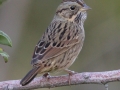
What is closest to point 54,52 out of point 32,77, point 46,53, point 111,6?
point 46,53

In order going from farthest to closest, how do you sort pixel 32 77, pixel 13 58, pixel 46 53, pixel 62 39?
pixel 13 58, pixel 62 39, pixel 46 53, pixel 32 77

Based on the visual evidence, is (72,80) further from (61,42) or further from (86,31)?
(86,31)

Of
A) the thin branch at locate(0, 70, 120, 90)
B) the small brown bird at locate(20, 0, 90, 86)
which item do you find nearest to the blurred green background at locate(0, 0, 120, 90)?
the small brown bird at locate(20, 0, 90, 86)

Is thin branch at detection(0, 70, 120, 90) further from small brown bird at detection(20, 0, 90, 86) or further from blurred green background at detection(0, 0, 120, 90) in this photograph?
blurred green background at detection(0, 0, 120, 90)

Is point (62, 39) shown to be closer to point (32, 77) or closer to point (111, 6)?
point (32, 77)

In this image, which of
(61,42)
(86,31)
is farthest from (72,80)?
(86,31)

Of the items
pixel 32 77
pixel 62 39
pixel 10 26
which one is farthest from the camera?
pixel 10 26

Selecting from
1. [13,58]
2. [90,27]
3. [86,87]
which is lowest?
[86,87]
